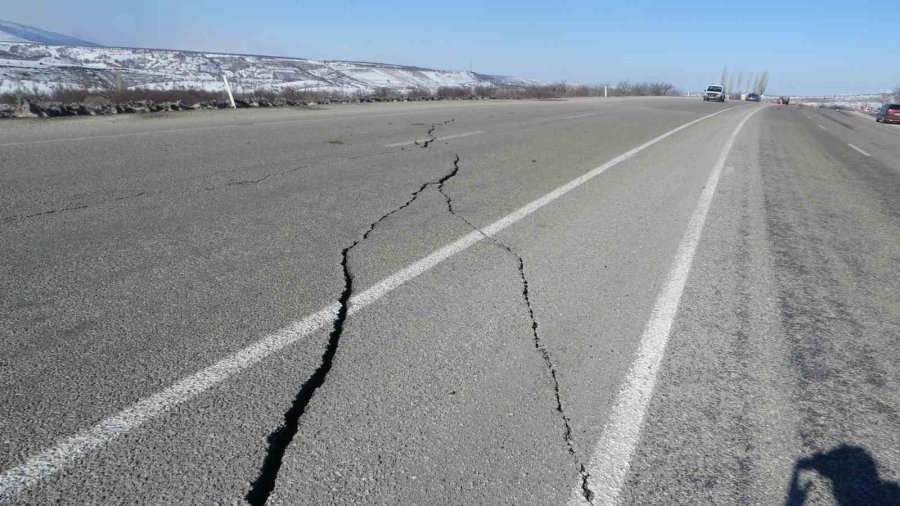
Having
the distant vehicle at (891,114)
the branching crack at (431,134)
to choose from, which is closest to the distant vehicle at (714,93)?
the distant vehicle at (891,114)

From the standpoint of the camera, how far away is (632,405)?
2.29 meters

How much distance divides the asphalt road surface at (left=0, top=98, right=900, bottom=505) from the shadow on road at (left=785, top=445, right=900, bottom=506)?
0.01m

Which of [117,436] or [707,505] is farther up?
[117,436]

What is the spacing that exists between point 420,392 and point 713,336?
69.6 inches

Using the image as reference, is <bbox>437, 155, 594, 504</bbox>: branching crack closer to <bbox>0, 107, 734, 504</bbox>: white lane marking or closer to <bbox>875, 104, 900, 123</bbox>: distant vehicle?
<bbox>0, 107, 734, 504</bbox>: white lane marking

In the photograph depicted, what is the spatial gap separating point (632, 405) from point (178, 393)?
198cm

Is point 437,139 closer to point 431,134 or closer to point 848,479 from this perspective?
point 431,134

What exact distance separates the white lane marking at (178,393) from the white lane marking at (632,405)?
5.02 ft

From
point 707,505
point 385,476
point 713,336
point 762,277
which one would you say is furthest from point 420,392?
point 762,277

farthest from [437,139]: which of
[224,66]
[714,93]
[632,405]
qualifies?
[224,66]

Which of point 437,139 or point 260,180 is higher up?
point 437,139

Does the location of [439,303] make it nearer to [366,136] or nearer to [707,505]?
[707,505]

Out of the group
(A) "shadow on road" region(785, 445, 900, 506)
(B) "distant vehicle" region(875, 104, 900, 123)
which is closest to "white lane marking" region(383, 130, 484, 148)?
(A) "shadow on road" region(785, 445, 900, 506)

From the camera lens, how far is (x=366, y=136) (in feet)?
33.0
